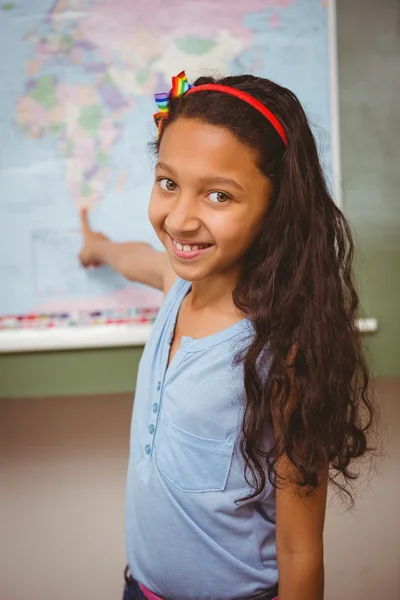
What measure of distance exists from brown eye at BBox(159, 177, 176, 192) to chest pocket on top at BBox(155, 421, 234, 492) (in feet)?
1.03

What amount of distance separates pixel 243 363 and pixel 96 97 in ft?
2.22

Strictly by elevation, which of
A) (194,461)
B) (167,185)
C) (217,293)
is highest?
(167,185)

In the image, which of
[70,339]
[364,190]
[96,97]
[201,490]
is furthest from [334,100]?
[201,490]

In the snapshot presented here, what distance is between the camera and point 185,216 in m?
0.80

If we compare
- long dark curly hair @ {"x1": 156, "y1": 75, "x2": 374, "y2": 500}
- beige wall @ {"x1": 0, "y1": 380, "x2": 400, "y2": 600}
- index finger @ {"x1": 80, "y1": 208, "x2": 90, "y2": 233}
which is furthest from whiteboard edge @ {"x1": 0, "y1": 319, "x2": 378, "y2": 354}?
long dark curly hair @ {"x1": 156, "y1": 75, "x2": 374, "y2": 500}

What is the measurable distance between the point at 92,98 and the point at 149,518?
785mm

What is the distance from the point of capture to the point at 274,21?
1276mm

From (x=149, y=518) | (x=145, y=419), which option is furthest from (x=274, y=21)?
(x=149, y=518)

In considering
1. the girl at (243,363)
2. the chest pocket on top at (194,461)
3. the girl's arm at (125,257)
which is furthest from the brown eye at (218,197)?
the girl's arm at (125,257)

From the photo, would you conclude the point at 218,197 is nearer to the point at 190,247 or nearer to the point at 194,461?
the point at 190,247

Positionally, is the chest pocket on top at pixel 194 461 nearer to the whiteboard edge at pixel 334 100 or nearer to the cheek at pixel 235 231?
the cheek at pixel 235 231

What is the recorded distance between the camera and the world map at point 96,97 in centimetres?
125

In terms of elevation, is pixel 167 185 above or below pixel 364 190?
below

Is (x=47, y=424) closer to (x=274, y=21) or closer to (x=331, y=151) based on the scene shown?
(x=331, y=151)
